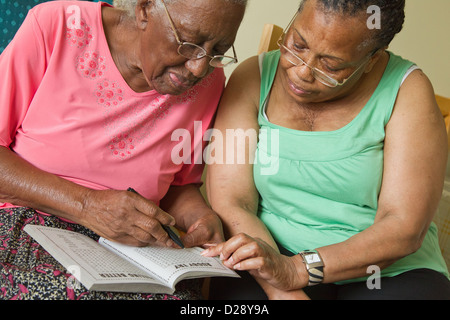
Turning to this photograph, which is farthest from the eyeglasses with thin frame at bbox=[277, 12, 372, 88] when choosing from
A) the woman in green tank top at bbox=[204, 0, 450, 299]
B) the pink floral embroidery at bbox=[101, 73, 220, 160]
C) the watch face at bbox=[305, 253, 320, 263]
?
the watch face at bbox=[305, 253, 320, 263]

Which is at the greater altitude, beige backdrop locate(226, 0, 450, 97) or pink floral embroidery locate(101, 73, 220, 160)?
beige backdrop locate(226, 0, 450, 97)

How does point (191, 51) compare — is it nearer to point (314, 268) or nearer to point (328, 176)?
point (328, 176)

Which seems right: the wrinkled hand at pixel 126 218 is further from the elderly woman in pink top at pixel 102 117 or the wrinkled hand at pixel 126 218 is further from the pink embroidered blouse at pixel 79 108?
the pink embroidered blouse at pixel 79 108

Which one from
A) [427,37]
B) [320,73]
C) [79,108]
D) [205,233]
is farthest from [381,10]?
[427,37]

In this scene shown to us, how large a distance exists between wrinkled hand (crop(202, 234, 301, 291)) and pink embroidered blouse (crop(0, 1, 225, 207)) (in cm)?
37

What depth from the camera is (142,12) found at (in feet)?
3.93

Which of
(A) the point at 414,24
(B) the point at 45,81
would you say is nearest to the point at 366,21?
(B) the point at 45,81

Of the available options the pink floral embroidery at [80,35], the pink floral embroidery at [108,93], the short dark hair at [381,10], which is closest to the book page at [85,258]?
the pink floral embroidery at [108,93]

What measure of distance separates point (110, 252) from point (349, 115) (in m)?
0.79

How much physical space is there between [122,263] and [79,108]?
48 cm

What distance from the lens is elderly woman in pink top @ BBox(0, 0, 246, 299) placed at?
44.5 inches

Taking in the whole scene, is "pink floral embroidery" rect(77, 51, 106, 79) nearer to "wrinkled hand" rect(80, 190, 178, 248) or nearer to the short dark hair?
"wrinkled hand" rect(80, 190, 178, 248)

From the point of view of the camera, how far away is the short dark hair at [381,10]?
3.70ft
